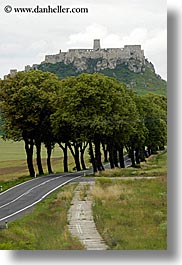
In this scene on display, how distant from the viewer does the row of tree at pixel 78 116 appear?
343 inches

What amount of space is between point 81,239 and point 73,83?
149cm

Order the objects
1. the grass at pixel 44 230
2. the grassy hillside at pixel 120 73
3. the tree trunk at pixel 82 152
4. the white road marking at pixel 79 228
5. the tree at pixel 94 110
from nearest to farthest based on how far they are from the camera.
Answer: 1. the grass at pixel 44 230
2. the white road marking at pixel 79 228
3. the grassy hillside at pixel 120 73
4. the tree at pixel 94 110
5. the tree trunk at pixel 82 152

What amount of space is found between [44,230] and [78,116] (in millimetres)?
1151

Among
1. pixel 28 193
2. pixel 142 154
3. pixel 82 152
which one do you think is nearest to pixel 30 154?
pixel 28 193

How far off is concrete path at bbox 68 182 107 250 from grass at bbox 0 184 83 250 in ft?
0.18

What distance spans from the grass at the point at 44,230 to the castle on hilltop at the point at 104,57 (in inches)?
49.7

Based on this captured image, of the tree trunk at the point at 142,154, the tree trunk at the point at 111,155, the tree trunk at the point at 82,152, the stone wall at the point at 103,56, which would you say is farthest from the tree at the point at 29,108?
the tree trunk at the point at 142,154

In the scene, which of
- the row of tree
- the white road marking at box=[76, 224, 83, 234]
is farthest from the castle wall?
the white road marking at box=[76, 224, 83, 234]

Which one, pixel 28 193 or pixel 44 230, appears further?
pixel 28 193

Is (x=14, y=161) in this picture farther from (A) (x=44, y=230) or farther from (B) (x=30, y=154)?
(A) (x=44, y=230)

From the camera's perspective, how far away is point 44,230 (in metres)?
8.43

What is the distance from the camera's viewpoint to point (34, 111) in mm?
8836

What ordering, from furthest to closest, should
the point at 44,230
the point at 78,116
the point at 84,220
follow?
the point at 78,116 < the point at 84,220 < the point at 44,230

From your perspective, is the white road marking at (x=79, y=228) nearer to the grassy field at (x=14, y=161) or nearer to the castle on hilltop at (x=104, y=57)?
the grassy field at (x=14, y=161)
